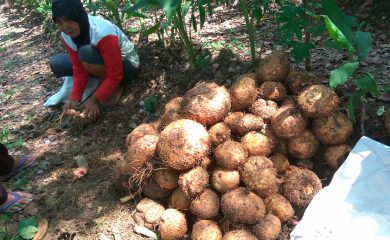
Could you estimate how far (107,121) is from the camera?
3.42 m

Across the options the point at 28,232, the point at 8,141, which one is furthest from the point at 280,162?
the point at 8,141

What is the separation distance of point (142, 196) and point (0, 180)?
1298mm

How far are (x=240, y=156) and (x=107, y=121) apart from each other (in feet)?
5.66

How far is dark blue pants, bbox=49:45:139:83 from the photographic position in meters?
3.26

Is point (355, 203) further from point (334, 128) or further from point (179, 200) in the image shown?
point (179, 200)

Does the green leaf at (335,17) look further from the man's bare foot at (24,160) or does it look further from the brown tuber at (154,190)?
the man's bare foot at (24,160)

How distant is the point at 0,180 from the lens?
2.94 m

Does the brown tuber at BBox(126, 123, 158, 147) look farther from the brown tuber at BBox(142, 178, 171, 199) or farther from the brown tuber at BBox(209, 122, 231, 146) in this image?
the brown tuber at BBox(209, 122, 231, 146)

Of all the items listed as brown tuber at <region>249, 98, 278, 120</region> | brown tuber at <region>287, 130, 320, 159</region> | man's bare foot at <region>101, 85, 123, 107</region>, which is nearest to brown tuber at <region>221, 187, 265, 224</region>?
brown tuber at <region>287, 130, 320, 159</region>

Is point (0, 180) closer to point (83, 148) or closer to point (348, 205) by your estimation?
point (83, 148)

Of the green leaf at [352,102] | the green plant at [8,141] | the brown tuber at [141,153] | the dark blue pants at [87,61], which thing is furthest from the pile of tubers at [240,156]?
the green plant at [8,141]

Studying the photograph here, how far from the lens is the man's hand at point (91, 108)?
333 centimetres

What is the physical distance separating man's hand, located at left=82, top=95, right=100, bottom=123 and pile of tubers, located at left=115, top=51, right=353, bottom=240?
1082mm

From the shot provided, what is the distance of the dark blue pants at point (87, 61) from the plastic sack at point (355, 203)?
2201mm
